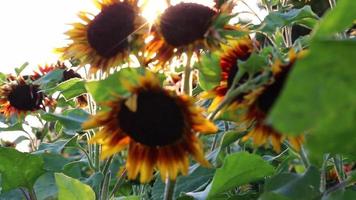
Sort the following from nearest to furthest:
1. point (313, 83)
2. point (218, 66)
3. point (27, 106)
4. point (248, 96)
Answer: point (313, 83) < point (248, 96) < point (218, 66) < point (27, 106)

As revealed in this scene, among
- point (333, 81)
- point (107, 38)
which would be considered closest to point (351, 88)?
point (333, 81)

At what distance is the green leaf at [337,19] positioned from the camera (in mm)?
542

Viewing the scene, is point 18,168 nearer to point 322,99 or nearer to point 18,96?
point 18,96

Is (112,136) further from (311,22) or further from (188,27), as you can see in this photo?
(311,22)

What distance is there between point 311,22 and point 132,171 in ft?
2.52

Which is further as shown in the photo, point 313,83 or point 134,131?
point 134,131

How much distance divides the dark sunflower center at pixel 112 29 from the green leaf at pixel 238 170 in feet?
1.00

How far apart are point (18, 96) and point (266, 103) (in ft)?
5.92

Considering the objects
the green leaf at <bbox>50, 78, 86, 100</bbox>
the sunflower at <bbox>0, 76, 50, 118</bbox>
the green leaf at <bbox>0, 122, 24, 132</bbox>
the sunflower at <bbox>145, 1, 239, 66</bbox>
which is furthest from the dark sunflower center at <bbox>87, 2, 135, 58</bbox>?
the green leaf at <bbox>0, 122, 24, 132</bbox>

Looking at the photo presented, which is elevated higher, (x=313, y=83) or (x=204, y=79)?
(x=313, y=83)

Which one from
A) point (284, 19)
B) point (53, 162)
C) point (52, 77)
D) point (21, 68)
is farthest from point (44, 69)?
point (284, 19)

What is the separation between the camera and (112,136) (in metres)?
1.09

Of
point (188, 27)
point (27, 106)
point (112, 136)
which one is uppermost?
point (188, 27)

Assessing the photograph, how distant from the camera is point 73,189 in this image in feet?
4.53
